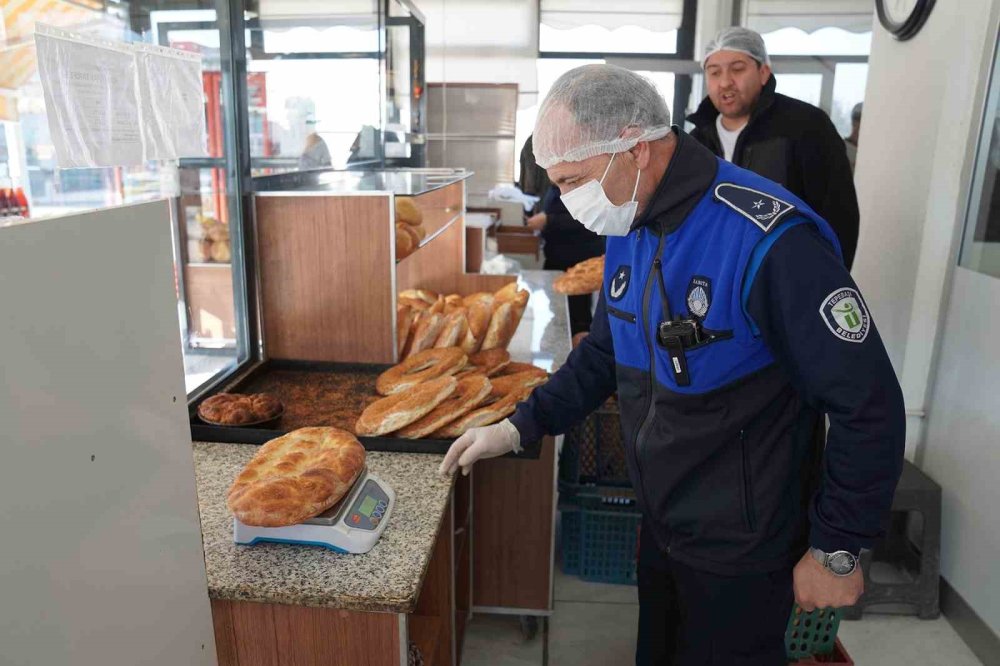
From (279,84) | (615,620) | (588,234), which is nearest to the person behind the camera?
(279,84)

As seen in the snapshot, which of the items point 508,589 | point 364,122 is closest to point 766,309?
point 508,589

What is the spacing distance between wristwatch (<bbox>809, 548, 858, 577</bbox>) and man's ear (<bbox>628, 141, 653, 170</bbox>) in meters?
0.73

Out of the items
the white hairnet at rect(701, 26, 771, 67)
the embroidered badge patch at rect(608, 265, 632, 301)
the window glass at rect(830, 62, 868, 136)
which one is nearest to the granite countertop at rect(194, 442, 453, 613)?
the embroidered badge patch at rect(608, 265, 632, 301)

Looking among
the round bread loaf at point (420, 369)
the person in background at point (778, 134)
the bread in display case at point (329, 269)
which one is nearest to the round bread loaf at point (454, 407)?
the round bread loaf at point (420, 369)

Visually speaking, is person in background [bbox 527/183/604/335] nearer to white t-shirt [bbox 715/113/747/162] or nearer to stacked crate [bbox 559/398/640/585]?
white t-shirt [bbox 715/113/747/162]

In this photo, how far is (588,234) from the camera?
167 inches

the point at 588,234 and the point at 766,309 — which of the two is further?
the point at 588,234

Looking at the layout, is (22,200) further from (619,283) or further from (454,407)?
(619,283)

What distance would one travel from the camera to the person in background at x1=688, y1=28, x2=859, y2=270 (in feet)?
8.28

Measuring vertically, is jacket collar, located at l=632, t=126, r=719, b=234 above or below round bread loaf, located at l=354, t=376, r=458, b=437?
above

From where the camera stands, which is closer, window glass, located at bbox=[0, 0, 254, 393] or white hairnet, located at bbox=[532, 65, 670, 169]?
white hairnet, located at bbox=[532, 65, 670, 169]

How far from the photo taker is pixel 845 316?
1100mm

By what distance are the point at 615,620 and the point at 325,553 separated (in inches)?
61.2

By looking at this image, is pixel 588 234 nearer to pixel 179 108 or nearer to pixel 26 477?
pixel 179 108
